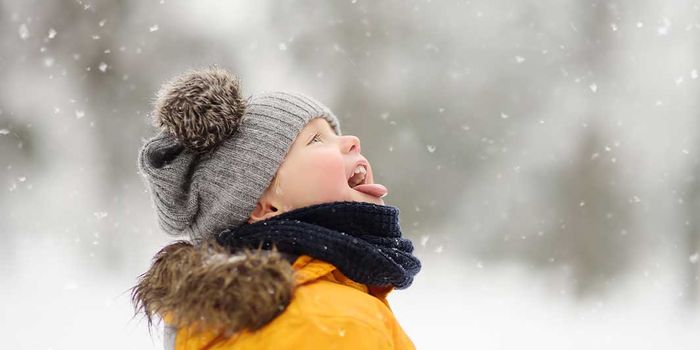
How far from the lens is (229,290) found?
983 mm

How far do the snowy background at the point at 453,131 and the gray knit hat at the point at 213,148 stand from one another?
353 centimetres

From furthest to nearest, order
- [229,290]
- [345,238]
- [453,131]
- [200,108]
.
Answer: [453,131]
[200,108]
[345,238]
[229,290]

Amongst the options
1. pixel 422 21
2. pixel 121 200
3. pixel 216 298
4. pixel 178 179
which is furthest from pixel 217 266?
pixel 422 21

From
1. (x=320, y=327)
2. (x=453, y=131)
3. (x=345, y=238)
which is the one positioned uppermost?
(x=453, y=131)

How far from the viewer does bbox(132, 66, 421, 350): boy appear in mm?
998

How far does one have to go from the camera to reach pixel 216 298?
3.24ft

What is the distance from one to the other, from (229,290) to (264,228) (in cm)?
17

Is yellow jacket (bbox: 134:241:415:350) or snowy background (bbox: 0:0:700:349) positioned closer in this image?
yellow jacket (bbox: 134:241:415:350)

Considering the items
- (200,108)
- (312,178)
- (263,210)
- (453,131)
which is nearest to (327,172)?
(312,178)

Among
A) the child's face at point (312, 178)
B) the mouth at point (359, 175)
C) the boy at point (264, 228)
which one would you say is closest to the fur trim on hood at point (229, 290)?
the boy at point (264, 228)

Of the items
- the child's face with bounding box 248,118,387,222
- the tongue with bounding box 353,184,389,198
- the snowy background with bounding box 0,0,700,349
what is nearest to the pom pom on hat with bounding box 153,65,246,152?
the child's face with bounding box 248,118,387,222

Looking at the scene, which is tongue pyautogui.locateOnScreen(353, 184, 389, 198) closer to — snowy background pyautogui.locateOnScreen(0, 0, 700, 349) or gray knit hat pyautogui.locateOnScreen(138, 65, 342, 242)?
gray knit hat pyautogui.locateOnScreen(138, 65, 342, 242)

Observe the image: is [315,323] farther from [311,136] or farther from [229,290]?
[311,136]

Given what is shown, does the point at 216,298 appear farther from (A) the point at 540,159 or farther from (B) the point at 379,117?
(A) the point at 540,159
